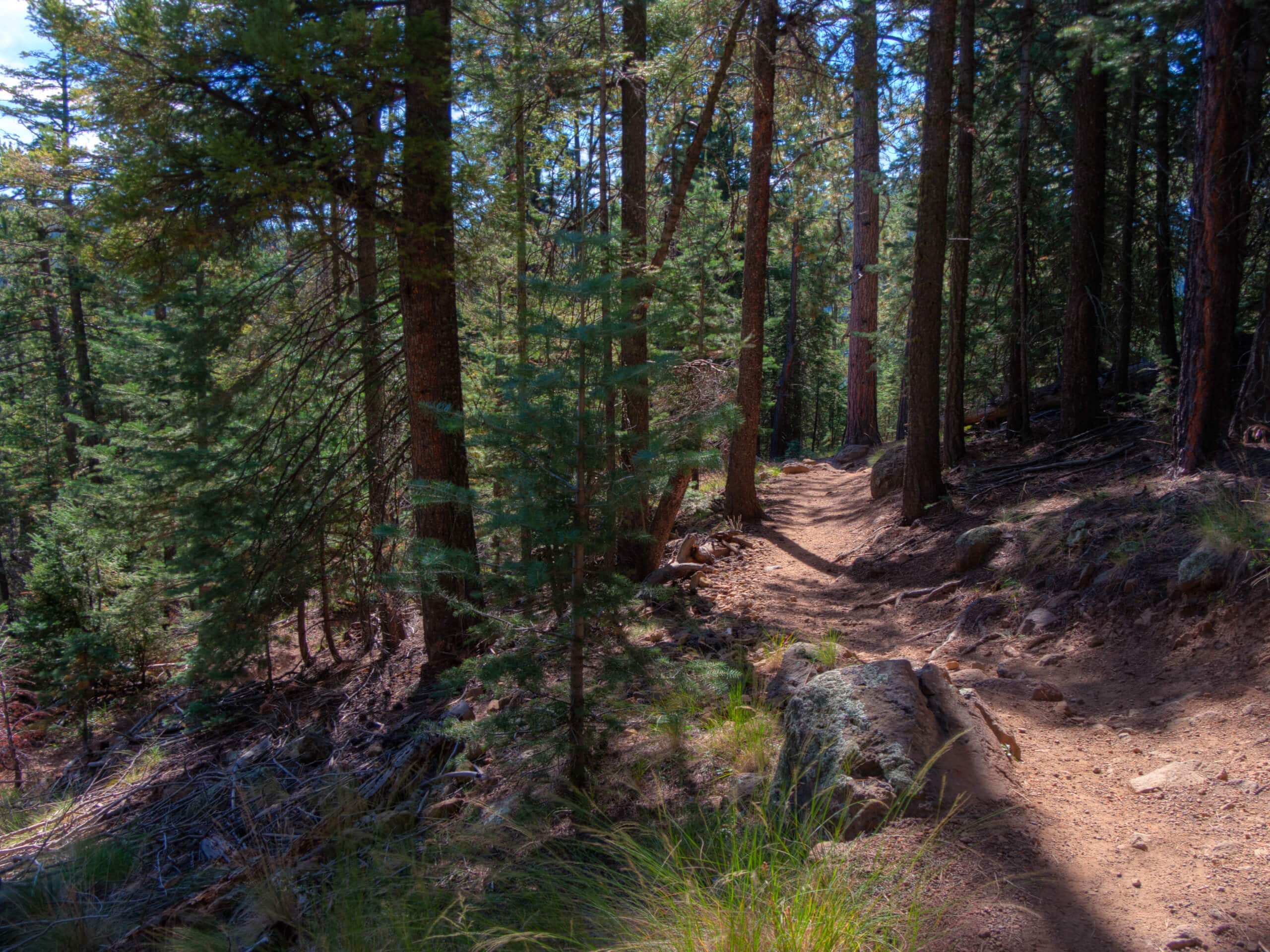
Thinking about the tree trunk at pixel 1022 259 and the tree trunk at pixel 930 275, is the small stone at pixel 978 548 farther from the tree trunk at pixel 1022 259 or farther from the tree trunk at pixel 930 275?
the tree trunk at pixel 1022 259

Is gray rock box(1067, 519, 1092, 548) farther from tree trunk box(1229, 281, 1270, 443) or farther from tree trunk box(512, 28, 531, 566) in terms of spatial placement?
tree trunk box(512, 28, 531, 566)

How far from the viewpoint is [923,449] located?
9617 mm

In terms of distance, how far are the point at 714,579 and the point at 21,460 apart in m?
21.6

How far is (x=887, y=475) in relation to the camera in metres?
12.0

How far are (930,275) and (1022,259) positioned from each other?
3.83 m

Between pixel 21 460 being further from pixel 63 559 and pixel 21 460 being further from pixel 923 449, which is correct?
pixel 923 449

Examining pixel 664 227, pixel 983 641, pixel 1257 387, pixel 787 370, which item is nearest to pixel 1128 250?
pixel 1257 387

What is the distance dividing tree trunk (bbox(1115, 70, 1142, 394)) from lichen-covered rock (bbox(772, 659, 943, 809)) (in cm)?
955

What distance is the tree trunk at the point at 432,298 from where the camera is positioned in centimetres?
654

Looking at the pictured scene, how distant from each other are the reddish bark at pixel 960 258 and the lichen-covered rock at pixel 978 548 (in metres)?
3.78

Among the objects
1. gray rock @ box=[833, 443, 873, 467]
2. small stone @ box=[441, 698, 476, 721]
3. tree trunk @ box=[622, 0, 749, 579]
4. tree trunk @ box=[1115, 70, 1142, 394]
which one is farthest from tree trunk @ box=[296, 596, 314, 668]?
gray rock @ box=[833, 443, 873, 467]

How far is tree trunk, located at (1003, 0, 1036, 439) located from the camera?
11.5 metres

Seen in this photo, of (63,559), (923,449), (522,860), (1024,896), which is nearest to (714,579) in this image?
(923,449)

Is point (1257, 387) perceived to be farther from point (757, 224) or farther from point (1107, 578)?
point (757, 224)
